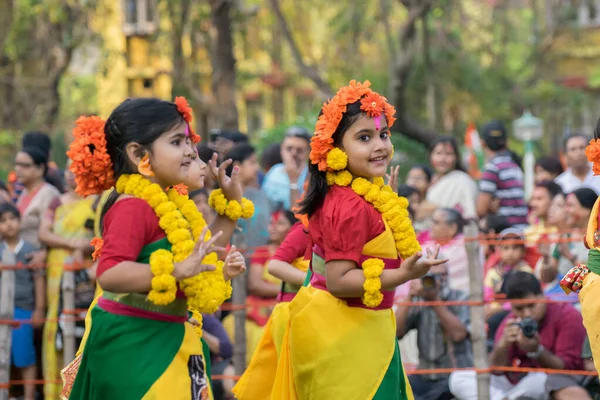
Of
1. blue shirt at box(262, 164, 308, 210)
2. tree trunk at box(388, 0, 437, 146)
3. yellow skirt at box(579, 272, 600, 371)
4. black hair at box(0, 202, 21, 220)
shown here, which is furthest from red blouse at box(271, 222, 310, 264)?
tree trunk at box(388, 0, 437, 146)

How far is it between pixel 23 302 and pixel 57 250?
0.51 metres

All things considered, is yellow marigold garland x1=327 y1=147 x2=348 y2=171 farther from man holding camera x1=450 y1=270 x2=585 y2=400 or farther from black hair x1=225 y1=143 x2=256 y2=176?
black hair x1=225 y1=143 x2=256 y2=176

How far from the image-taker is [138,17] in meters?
32.5

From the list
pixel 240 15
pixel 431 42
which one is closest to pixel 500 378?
pixel 240 15

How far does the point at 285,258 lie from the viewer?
20.4 ft

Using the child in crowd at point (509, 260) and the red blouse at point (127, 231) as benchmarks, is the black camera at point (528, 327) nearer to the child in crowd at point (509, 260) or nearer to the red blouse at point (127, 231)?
the child in crowd at point (509, 260)

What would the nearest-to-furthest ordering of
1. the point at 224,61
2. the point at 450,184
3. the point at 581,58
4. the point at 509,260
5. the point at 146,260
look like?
1. the point at 146,260
2. the point at 509,260
3. the point at 450,184
4. the point at 224,61
5. the point at 581,58

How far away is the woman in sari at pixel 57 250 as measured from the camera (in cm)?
837

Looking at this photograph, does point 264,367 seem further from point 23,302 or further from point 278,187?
point 278,187

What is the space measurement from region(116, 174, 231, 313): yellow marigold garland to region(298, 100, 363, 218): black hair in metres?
0.65

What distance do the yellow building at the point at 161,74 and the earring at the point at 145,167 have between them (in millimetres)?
24306

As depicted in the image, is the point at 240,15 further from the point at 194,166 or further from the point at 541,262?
the point at 194,166

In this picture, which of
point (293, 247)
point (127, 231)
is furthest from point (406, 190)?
point (127, 231)

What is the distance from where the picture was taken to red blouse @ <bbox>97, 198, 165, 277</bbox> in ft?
14.6
